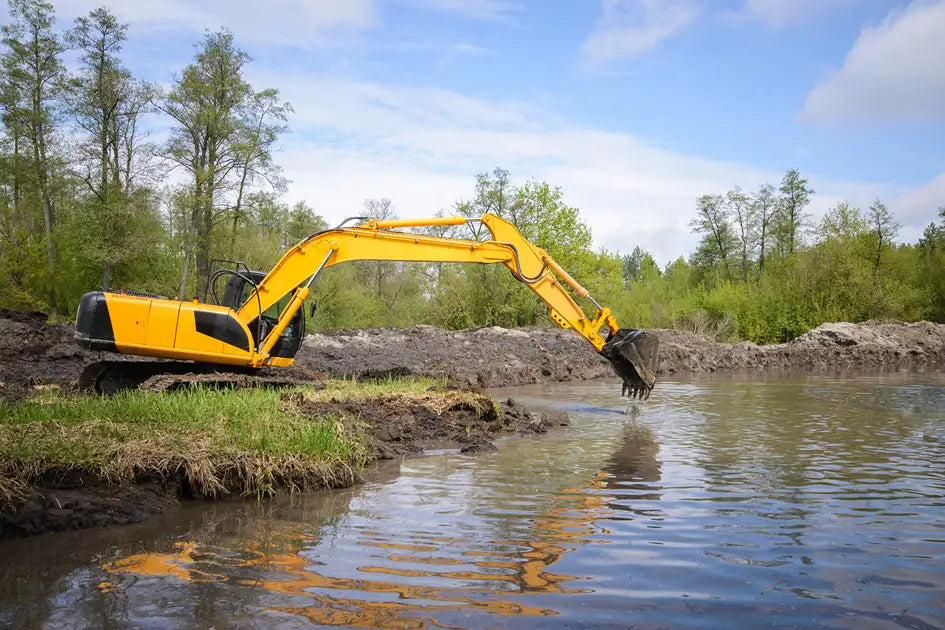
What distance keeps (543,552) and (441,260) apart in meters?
7.44

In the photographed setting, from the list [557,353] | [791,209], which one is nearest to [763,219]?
[791,209]

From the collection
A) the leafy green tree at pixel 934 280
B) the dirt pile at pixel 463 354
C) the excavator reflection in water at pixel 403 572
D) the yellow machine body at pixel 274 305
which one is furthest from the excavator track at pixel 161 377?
the leafy green tree at pixel 934 280

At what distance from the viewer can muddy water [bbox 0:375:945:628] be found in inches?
156

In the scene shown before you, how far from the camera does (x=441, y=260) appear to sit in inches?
470

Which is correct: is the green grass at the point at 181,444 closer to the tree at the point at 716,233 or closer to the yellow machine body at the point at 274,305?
the yellow machine body at the point at 274,305

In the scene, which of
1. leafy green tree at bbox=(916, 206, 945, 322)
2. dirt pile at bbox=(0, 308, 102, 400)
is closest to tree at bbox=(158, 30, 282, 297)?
dirt pile at bbox=(0, 308, 102, 400)

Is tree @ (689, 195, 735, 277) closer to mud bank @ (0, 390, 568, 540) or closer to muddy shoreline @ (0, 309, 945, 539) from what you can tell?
muddy shoreline @ (0, 309, 945, 539)

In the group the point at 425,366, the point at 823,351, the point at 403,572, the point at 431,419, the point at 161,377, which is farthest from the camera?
the point at 823,351

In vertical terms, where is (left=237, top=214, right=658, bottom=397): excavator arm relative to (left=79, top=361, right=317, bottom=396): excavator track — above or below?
above

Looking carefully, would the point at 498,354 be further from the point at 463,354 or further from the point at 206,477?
the point at 206,477

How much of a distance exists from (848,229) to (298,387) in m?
34.3

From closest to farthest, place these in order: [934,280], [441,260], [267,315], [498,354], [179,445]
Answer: [179,445] → [267,315] → [441,260] → [498,354] → [934,280]

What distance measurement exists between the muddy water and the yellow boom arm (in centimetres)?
381

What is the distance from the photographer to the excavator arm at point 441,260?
11.1m
